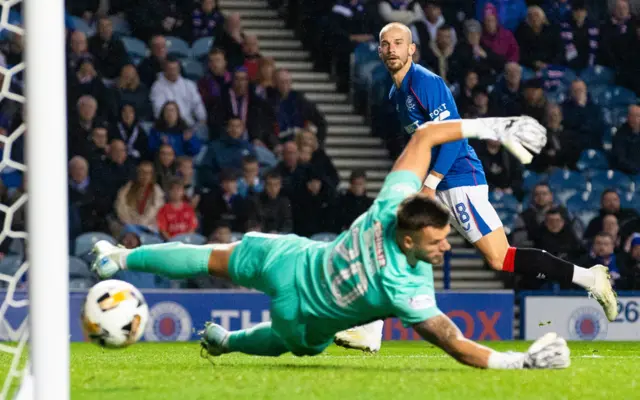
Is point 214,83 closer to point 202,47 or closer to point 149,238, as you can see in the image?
point 202,47

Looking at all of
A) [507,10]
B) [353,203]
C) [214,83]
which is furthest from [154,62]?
[507,10]

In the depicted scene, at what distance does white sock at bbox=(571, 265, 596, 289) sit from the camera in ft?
30.0

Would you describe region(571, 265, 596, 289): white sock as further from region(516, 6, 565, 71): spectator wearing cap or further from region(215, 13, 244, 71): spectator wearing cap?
region(516, 6, 565, 71): spectator wearing cap

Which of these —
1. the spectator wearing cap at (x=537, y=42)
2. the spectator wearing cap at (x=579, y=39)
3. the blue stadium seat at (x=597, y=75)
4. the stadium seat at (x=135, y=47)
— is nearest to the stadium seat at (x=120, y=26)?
the stadium seat at (x=135, y=47)

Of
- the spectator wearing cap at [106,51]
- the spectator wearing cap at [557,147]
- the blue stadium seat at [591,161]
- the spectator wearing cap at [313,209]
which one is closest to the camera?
the spectator wearing cap at [313,209]

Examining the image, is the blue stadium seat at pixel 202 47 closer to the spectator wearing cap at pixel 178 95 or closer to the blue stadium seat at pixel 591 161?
the spectator wearing cap at pixel 178 95

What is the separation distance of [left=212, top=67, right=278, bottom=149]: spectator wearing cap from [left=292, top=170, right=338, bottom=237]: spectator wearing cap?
1.06 m

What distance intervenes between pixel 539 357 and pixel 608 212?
313 inches

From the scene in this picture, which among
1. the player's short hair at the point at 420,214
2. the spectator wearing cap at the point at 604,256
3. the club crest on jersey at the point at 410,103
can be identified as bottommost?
the spectator wearing cap at the point at 604,256

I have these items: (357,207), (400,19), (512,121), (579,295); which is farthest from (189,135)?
(512,121)

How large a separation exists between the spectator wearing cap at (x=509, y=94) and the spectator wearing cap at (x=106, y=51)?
4.53m

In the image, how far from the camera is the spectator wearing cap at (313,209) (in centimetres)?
1380

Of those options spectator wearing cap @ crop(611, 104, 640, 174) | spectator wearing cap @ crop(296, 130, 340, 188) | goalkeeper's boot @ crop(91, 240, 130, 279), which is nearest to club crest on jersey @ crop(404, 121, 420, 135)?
goalkeeper's boot @ crop(91, 240, 130, 279)

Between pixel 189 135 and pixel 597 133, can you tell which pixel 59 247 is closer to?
pixel 189 135
